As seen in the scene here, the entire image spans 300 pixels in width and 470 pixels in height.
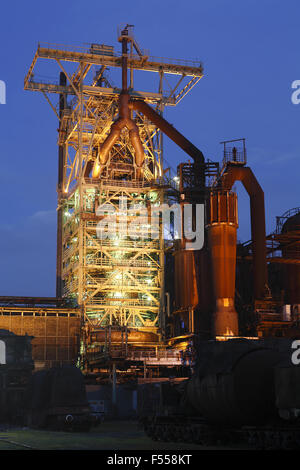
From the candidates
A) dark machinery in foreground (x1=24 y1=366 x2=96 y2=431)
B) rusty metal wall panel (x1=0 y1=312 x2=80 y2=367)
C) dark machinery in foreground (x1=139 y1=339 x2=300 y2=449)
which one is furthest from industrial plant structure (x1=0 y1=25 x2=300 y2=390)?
dark machinery in foreground (x1=139 y1=339 x2=300 y2=449)

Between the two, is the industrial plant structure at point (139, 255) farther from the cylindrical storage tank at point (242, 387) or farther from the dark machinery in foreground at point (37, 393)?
the cylindrical storage tank at point (242, 387)

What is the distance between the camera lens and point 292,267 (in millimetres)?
60875

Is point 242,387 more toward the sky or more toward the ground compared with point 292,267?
more toward the ground

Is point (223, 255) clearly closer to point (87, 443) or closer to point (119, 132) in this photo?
point (119, 132)

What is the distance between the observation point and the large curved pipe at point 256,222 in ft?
181

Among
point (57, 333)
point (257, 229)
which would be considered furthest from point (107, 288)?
point (257, 229)

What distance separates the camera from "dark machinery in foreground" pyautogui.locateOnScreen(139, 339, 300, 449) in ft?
65.9

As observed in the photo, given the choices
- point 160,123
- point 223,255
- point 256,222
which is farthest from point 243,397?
point 160,123

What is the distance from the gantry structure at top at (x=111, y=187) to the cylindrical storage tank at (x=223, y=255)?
7.36m

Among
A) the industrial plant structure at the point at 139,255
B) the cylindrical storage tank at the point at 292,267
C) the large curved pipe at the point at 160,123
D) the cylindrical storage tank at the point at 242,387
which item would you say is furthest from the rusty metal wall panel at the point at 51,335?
the cylindrical storage tank at the point at 242,387

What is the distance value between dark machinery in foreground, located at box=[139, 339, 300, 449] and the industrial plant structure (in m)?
24.6

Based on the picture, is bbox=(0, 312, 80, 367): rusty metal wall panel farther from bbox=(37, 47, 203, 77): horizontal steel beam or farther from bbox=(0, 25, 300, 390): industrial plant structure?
bbox=(37, 47, 203, 77): horizontal steel beam

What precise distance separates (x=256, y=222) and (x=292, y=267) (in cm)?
707

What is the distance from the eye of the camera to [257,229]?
5634 cm
